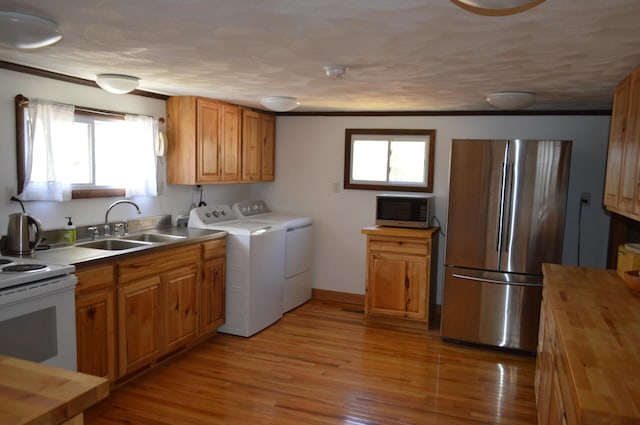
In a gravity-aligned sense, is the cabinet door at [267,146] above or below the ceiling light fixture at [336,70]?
below

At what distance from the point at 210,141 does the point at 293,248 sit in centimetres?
134

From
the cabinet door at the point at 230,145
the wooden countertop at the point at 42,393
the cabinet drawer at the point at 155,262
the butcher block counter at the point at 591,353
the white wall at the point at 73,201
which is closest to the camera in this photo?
the wooden countertop at the point at 42,393

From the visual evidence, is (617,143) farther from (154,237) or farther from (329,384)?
(154,237)

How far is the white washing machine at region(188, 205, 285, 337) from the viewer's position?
409 centimetres

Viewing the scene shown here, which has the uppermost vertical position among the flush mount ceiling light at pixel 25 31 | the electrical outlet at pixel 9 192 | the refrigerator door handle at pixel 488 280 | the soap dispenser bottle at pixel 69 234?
the flush mount ceiling light at pixel 25 31

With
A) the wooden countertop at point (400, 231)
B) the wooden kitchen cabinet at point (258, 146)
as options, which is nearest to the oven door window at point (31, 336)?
the wooden kitchen cabinet at point (258, 146)

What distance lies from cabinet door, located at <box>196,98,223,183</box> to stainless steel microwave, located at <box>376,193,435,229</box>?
1589 mm

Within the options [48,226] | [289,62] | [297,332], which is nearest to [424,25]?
[289,62]

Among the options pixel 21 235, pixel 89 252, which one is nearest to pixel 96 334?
pixel 89 252

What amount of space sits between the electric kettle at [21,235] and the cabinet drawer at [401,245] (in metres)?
2.75

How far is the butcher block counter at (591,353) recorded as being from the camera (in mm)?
1382

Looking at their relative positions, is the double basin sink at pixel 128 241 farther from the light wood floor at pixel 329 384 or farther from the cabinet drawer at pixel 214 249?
the light wood floor at pixel 329 384

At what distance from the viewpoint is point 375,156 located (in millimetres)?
5129

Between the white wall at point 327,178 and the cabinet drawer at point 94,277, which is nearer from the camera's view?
the cabinet drawer at point 94,277
